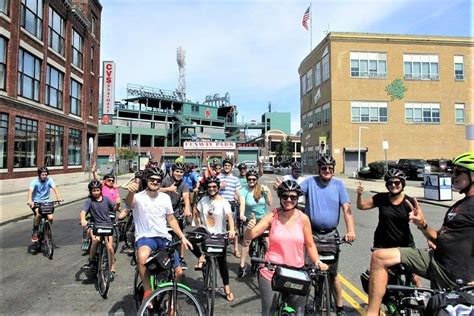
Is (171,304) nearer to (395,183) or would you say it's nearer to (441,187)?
(395,183)

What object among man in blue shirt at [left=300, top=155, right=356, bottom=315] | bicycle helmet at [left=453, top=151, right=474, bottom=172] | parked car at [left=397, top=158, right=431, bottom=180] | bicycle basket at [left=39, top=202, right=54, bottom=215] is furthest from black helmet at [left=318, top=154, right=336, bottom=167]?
parked car at [left=397, top=158, right=431, bottom=180]

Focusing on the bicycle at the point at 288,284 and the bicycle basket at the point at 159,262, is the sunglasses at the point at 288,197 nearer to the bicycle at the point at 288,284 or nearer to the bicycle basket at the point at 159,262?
the bicycle at the point at 288,284

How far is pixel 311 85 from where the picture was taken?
5528cm

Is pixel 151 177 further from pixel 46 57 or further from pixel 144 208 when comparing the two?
pixel 46 57

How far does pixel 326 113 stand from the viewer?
48.3 m

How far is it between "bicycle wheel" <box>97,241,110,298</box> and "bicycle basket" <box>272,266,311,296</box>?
3.16 meters

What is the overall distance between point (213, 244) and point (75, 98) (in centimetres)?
3041

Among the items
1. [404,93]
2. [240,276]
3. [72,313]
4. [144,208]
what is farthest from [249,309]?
[404,93]

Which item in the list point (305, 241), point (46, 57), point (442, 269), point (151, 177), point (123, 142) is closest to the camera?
point (442, 269)

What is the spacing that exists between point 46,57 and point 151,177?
2498 cm

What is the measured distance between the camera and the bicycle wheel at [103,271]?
554 cm

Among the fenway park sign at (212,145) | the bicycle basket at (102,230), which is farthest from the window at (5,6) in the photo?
the bicycle basket at (102,230)

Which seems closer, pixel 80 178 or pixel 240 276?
pixel 240 276

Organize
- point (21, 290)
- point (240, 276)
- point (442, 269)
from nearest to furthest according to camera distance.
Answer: point (442, 269), point (21, 290), point (240, 276)
